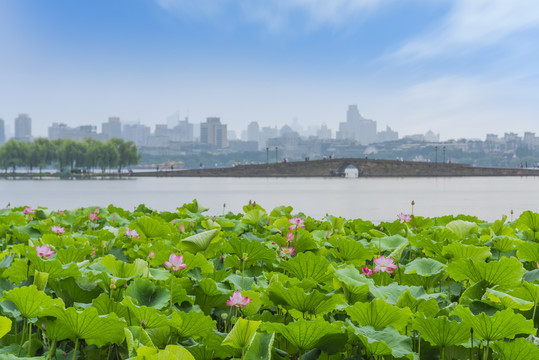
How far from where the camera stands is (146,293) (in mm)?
1323

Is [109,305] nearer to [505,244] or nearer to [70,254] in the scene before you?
[70,254]

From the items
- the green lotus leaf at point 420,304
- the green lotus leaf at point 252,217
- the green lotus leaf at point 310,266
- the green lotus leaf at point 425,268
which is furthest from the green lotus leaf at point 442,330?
the green lotus leaf at point 252,217

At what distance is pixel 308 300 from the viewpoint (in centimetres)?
118

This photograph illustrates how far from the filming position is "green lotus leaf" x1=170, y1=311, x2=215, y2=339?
1071mm

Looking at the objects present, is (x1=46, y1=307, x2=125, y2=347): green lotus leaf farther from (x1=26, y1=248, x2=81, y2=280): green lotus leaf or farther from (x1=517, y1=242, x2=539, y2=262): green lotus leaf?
(x1=517, y1=242, x2=539, y2=262): green lotus leaf

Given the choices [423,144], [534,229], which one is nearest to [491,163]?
[423,144]

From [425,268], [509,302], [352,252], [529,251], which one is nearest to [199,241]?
[352,252]

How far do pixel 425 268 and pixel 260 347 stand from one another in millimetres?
894

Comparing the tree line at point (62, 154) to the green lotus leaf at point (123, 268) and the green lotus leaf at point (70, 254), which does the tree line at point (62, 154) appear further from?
the green lotus leaf at point (123, 268)

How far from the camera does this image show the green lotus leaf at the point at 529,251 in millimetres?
1753

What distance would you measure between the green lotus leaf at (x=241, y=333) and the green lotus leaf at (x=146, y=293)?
0.39m

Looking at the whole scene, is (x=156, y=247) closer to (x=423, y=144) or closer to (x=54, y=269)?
(x=54, y=269)

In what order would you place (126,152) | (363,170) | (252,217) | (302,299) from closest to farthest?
(302,299), (252,217), (126,152), (363,170)

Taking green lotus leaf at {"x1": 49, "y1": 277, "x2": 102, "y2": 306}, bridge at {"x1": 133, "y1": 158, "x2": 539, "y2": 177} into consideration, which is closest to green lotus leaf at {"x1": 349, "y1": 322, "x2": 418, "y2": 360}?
green lotus leaf at {"x1": 49, "y1": 277, "x2": 102, "y2": 306}
